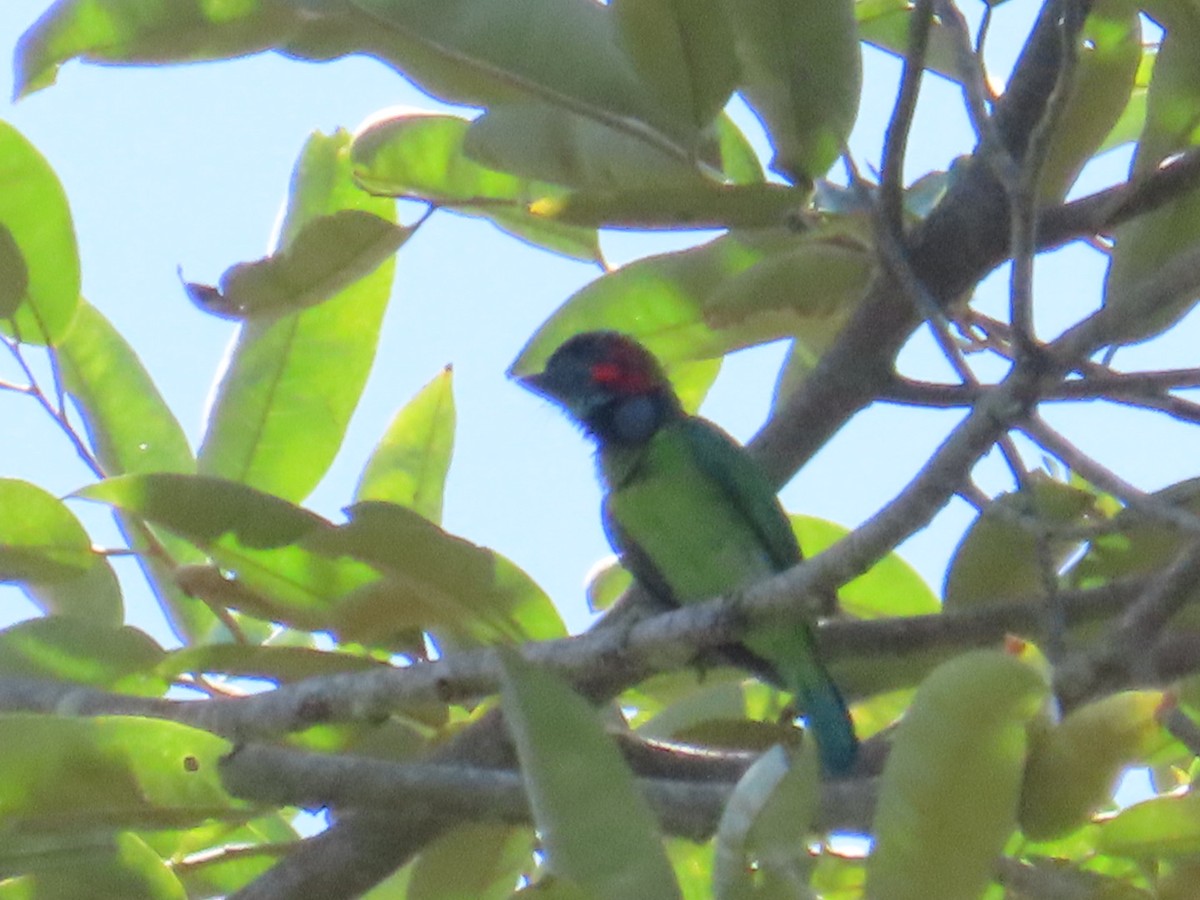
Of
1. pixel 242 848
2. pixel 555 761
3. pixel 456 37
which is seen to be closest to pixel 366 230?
pixel 456 37

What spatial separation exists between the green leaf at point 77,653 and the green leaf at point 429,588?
307mm

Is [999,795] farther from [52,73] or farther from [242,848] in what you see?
[52,73]

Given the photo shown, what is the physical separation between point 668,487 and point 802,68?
5.38 ft

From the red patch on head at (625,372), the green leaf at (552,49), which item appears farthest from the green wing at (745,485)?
the green leaf at (552,49)

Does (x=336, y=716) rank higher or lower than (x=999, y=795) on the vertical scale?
higher

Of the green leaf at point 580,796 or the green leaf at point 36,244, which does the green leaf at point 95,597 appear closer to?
the green leaf at point 36,244

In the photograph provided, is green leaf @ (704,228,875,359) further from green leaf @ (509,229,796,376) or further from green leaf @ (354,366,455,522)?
green leaf @ (354,366,455,522)

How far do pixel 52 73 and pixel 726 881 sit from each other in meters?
1.59

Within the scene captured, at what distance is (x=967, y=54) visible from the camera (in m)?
1.87

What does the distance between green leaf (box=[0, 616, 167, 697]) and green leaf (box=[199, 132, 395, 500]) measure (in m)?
0.42

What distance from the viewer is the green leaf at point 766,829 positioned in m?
1.29

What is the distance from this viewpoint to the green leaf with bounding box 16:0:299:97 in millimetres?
2270

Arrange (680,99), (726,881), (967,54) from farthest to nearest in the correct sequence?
1. (680,99)
2. (967,54)
3. (726,881)

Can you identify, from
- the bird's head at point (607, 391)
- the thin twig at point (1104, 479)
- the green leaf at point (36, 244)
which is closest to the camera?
the thin twig at point (1104, 479)
